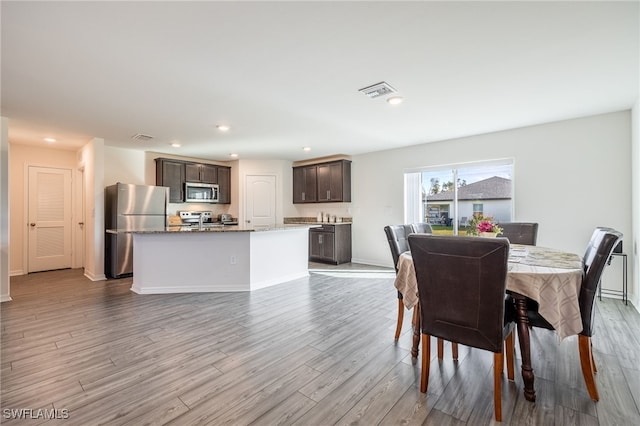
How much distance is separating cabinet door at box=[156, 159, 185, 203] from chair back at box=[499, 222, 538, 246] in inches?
226

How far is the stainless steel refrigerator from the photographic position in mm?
4910

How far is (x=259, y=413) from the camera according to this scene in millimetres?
1662

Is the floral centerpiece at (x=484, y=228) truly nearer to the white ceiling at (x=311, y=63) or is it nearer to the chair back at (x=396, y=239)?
the chair back at (x=396, y=239)

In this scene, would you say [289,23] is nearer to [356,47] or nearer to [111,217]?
[356,47]

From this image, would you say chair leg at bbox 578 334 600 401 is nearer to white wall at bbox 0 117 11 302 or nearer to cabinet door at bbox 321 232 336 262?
cabinet door at bbox 321 232 336 262

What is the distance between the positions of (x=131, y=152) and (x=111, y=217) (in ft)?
4.50

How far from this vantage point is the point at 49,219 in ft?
18.5

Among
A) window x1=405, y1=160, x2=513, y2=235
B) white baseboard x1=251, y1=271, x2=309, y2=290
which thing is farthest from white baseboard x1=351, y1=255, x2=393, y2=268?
white baseboard x1=251, y1=271, x2=309, y2=290

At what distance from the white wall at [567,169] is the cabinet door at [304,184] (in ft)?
8.83

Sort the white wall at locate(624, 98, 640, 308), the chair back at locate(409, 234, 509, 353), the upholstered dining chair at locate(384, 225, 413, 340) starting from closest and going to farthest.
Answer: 1. the chair back at locate(409, 234, 509, 353)
2. the upholstered dining chair at locate(384, 225, 413, 340)
3. the white wall at locate(624, 98, 640, 308)

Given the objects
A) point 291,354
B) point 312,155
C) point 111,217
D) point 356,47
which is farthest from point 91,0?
point 312,155

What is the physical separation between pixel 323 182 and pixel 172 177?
10.4 ft

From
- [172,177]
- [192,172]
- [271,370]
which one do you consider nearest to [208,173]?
[192,172]

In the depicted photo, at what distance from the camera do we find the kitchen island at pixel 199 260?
4047 millimetres
